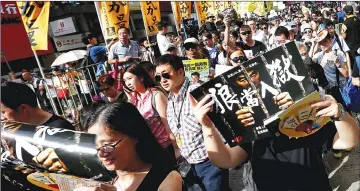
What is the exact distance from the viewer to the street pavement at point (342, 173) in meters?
3.07

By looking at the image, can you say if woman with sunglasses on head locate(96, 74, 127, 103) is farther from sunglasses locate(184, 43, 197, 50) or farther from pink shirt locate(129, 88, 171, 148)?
sunglasses locate(184, 43, 197, 50)

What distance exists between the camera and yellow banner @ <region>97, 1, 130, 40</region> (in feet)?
21.7

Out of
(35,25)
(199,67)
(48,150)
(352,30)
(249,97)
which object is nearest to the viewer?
(48,150)

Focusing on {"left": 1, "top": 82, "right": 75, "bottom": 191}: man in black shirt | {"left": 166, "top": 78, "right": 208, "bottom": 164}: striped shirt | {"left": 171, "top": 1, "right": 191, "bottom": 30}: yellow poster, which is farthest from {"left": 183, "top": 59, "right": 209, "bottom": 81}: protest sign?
{"left": 171, "top": 1, "right": 191, "bottom": 30}: yellow poster

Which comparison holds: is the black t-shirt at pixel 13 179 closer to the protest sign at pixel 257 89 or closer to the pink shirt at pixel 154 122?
the protest sign at pixel 257 89

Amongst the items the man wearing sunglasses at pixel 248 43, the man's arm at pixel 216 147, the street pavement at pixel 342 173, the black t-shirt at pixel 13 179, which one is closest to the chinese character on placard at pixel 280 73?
the man's arm at pixel 216 147

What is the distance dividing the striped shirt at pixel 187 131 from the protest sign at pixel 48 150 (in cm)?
128

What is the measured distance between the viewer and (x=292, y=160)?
65.9 inches

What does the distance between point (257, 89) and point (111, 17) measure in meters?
5.76

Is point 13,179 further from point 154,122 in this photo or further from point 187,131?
point 154,122

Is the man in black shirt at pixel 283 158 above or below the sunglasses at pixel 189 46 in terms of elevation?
below

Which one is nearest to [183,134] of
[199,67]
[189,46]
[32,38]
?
[199,67]

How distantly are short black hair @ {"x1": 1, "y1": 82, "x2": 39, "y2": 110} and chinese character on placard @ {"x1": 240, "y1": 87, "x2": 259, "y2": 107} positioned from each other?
1524mm

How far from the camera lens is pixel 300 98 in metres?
1.34
